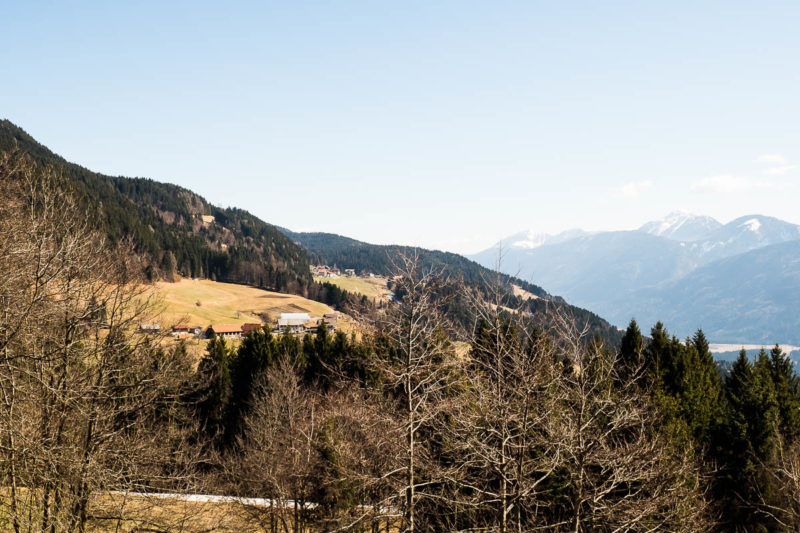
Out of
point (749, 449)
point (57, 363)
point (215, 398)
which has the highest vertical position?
point (57, 363)

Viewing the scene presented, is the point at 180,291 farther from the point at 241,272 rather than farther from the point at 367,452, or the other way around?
the point at 367,452

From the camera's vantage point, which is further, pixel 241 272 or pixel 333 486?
pixel 241 272

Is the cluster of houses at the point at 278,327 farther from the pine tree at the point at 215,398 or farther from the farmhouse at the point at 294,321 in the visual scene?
the pine tree at the point at 215,398

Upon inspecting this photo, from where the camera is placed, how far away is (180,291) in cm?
13475

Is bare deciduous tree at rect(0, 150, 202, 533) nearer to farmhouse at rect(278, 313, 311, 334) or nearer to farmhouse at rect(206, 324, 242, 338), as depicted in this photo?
Answer: farmhouse at rect(206, 324, 242, 338)

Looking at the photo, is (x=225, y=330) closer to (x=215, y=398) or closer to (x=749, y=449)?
(x=215, y=398)

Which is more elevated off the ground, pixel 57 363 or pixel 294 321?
pixel 57 363

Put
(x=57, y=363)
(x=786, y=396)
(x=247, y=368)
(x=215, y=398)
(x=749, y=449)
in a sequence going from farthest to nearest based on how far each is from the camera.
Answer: (x=247, y=368) → (x=215, y=398) → (x=786, y=396) → (x=749, y=449) → (x=57, y=363)

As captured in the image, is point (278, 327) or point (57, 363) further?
point (278, 327)

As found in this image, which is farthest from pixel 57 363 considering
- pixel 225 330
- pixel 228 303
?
pixel 228 303

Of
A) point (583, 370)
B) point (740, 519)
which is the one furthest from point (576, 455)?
point (740, 519)

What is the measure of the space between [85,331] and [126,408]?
109 inches

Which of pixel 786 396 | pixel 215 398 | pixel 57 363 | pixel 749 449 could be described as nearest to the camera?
pixel 57 363

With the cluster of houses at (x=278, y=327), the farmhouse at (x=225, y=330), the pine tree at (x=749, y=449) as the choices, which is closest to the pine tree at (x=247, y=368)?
the pine tree at (x=749, y=449)
